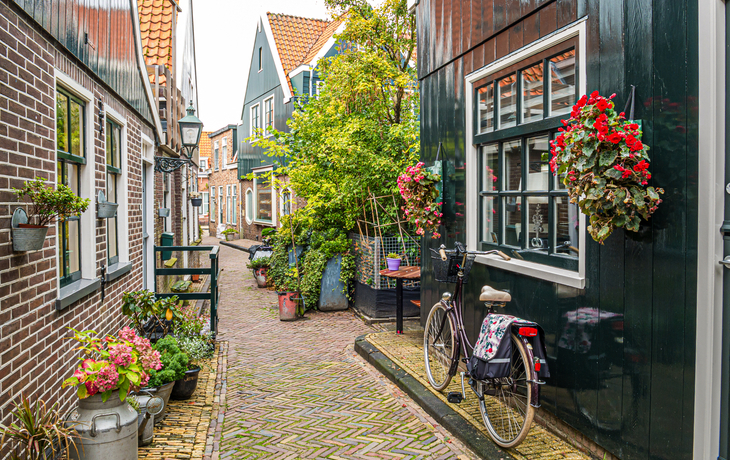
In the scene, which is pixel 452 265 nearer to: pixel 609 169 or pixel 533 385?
pixel 533 385

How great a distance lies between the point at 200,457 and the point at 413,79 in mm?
7796

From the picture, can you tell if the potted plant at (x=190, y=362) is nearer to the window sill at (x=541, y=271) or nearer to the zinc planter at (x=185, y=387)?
the zinc planter at (x=185, y=387)

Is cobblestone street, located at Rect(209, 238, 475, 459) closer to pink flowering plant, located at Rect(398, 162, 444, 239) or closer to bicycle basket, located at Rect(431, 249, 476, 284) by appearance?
bicycle basket, located at Rect(431, 249, 476, 284)

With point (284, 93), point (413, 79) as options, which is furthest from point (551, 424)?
point (284, 93)

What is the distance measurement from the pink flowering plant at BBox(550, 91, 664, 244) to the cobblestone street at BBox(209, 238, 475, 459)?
2.06 meters

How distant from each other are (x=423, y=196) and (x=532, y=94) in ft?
6.49

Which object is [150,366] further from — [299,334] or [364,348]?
[299,334]

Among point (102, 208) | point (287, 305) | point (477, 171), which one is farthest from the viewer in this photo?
point (287, 305)

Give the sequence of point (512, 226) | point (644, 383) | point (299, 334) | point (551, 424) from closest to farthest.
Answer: point (644, 383) < point (551, 424) < point (512, 226) < point (299, 334)

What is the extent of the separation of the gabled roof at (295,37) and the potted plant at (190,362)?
12638 millimetres

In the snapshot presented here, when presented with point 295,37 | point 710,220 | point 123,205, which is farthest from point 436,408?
point 295,37

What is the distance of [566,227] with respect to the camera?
3.89 m

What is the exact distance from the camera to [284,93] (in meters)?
17.2

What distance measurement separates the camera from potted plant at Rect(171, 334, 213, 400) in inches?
195
